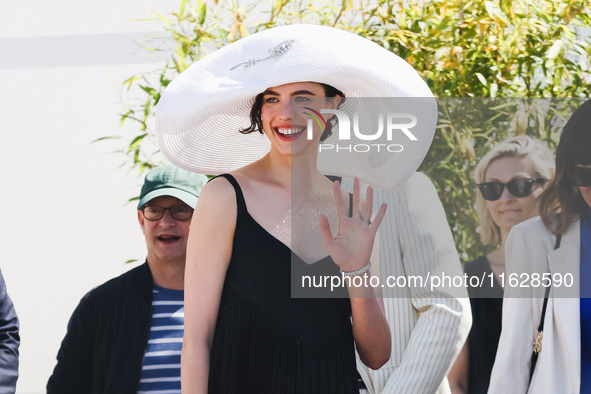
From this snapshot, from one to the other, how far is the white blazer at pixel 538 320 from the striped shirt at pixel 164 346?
0.95 m

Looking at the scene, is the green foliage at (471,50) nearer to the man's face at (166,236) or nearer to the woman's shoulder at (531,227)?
the woman's shoulder at (531,227)

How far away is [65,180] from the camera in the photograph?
174 inches

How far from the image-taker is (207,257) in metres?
1.90

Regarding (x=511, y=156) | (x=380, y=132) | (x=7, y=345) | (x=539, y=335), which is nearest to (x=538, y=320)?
(x=539, y=335)

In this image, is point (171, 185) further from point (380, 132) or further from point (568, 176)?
point (568, 176)

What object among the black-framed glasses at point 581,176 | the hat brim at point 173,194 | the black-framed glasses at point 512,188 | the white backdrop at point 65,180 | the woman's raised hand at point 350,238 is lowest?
the woman's raised hand at point 350,238

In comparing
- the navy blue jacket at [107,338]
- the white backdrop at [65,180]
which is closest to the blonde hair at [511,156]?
the navy blue jacket at [107,338]

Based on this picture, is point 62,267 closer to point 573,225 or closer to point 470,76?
point 470,76

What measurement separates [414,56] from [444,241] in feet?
4.06

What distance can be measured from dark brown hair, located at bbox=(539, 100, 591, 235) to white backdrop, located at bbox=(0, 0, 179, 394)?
250cm

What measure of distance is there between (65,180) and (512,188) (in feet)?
8.56

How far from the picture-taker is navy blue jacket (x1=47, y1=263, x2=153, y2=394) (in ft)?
8.72

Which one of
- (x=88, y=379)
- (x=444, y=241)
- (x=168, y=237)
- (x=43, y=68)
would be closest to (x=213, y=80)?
(x=444, y=241)

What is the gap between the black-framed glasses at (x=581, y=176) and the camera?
2.29 metres
